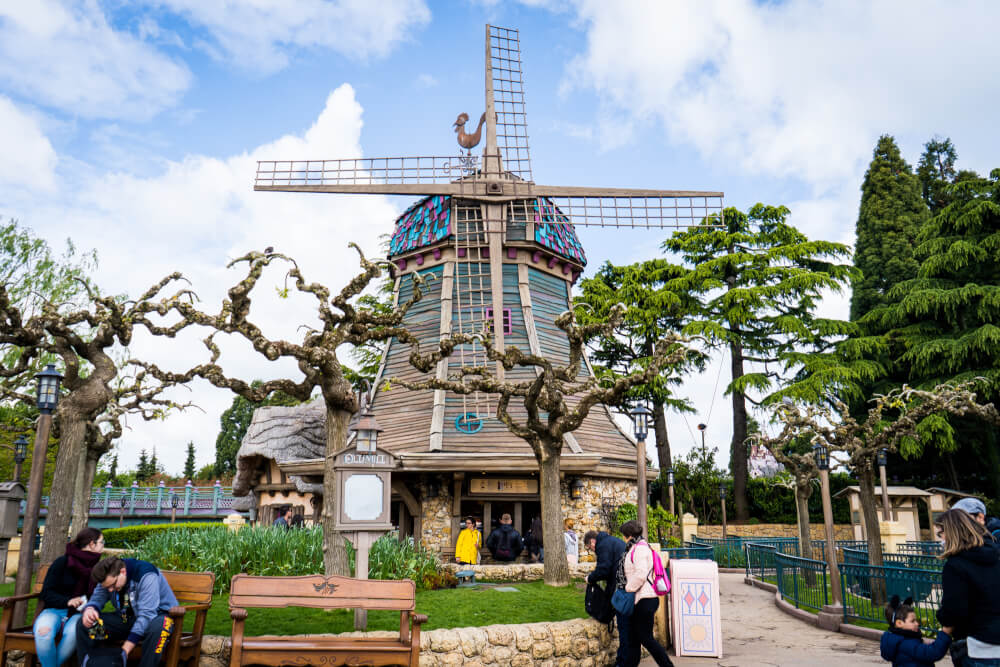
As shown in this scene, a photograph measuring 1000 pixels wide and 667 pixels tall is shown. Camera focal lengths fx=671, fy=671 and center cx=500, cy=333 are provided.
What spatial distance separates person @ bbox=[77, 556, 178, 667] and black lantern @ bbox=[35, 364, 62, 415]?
11.4 feet

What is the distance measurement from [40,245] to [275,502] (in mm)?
12193

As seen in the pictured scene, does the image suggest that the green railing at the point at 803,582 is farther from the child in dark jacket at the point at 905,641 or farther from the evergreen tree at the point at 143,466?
the evergreen tree at the point at 143,466

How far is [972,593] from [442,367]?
13.9m

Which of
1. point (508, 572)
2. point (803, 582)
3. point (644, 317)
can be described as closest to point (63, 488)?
point (508, 572)

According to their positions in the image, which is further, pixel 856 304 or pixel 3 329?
pixel 856 304

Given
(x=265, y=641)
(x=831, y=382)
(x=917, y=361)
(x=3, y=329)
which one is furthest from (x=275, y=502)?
(x=917, y=361)

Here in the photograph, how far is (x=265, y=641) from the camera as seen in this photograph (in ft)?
19.5

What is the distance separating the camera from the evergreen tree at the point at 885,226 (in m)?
30.1

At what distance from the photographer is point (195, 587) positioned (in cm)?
635

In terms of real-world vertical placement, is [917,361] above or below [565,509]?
above

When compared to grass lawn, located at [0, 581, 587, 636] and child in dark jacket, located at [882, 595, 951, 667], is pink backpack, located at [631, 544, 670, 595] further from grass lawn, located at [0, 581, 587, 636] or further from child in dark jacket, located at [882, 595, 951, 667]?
child in dark jacket, located at [882, 595, 951, 667]

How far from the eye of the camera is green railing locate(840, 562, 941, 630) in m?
8.91

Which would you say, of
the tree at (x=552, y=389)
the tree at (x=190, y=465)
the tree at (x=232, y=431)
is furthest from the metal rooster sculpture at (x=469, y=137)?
the tree at (x=190, y=465)

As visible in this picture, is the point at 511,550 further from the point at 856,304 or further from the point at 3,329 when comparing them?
the point at 856,304
